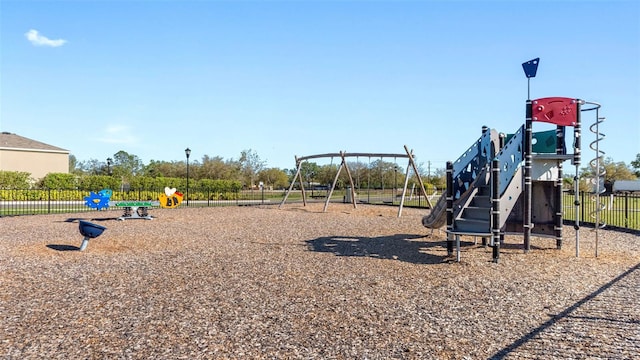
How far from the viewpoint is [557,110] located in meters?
8.47

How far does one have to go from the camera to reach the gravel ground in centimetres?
381

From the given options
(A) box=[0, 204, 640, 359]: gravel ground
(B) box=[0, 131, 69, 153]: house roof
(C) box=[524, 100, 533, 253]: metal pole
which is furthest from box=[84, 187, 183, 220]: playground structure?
(B) box=[0, 131, 69, 153]: house roof

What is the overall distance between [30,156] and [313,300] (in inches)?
1720

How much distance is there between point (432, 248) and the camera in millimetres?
9398

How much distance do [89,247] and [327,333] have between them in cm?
703

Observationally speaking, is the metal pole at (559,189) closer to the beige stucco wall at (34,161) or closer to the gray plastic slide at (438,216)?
the gray plastic slide at (438,216)

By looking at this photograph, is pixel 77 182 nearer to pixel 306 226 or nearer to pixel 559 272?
pixel 306 226

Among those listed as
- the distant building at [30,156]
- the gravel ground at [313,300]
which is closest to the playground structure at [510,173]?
the gravel ground at [313,300]

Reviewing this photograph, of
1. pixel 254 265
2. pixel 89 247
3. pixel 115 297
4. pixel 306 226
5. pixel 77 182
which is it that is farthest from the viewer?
pixel 77 182

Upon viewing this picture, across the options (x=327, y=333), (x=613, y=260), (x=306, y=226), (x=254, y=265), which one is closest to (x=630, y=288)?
(x=613, y=260)

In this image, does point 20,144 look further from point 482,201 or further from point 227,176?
point 482,201

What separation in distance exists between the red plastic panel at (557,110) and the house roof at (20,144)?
43.3 meters

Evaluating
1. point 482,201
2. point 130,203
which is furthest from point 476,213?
point 130,203

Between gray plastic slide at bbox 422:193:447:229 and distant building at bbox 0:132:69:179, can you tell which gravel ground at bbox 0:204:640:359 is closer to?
gray plastic slide at bbox 422:193:447:229
